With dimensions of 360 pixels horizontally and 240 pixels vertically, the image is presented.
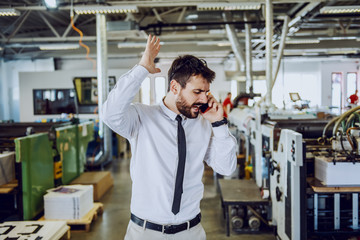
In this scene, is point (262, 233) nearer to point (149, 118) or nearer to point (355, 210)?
point (355, 210)

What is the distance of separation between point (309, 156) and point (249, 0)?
3381mm

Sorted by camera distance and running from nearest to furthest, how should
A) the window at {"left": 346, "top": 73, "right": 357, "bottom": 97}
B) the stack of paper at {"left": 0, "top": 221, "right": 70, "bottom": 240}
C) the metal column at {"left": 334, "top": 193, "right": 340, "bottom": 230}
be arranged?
the stack of paper at {"left": 0, "top": 221, "right": 70, "bottom": 240} < the metal column at {"left": 334, "top": 193, "right": 340, "bottom": 230} < the window at {"left": 346, "top": 73, "right": 357, "bottom": 97}

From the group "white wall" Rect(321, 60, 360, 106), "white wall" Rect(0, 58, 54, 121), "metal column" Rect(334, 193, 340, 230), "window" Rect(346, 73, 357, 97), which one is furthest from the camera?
"window" Rect(346, 73, 357, 97)

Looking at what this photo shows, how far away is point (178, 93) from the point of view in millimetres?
1611

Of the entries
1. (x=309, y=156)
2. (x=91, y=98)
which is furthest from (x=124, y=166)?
(x=309, y=156)

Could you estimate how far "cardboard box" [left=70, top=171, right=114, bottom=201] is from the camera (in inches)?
201

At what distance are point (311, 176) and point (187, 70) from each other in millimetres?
2213

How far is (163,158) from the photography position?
167cm

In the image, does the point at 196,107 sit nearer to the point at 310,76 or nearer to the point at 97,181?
the point at 97,181

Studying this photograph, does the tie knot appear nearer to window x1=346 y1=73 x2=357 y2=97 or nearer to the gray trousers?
the gray trousers

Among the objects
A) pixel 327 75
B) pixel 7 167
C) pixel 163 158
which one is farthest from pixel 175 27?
pixel 163 158

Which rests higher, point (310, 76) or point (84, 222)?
point (310, 76)

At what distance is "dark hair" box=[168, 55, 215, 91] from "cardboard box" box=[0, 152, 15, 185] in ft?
10.1

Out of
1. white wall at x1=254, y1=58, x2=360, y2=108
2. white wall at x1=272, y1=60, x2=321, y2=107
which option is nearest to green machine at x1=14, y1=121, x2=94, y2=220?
white wall at x1=254, y1=58, x2=360, y2=108
